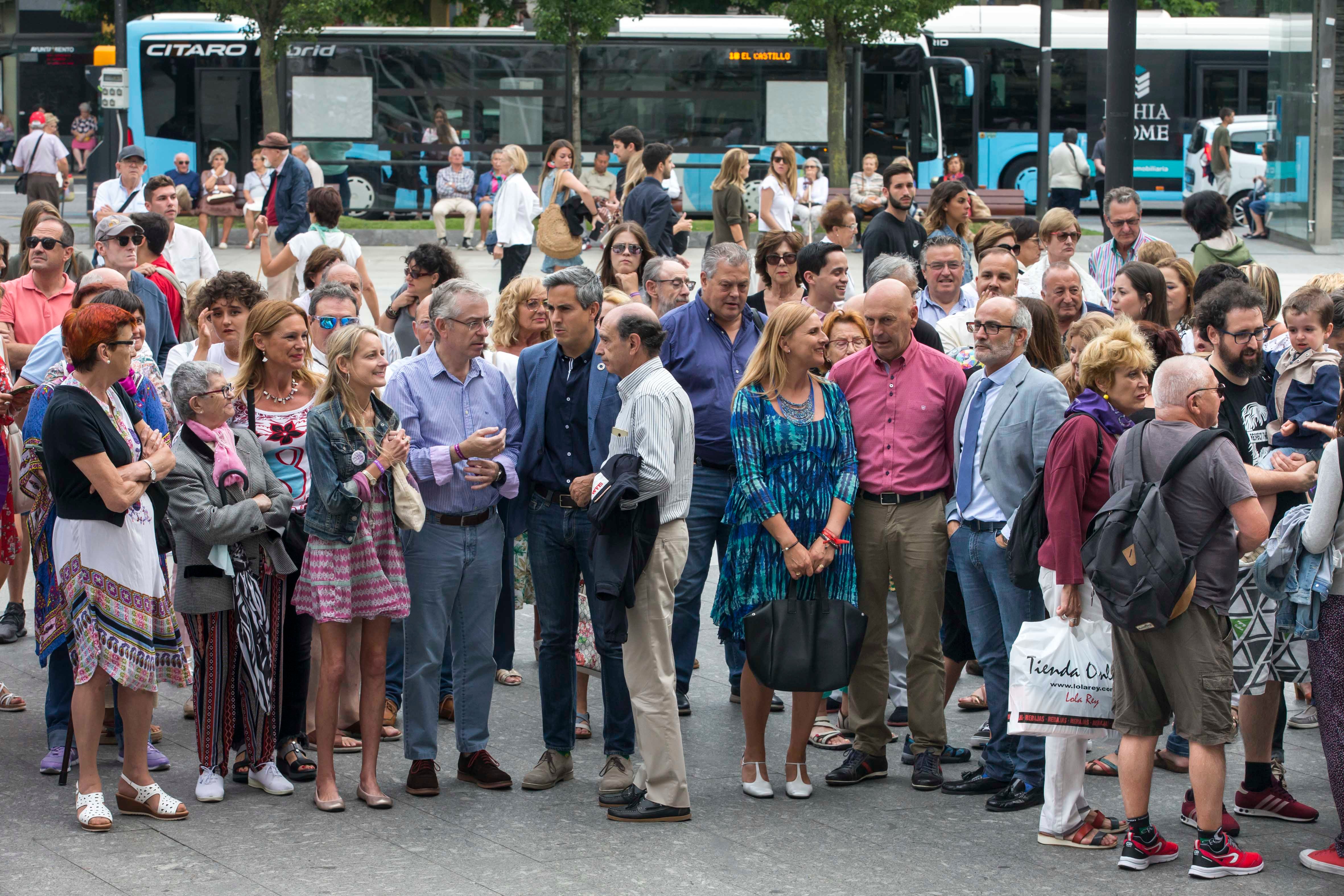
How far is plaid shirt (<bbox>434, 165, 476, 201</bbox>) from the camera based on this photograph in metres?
26.3

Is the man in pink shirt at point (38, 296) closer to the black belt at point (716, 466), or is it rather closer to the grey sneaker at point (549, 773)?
the black belt at point (716, 466)

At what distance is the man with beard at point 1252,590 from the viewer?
5.52 metres

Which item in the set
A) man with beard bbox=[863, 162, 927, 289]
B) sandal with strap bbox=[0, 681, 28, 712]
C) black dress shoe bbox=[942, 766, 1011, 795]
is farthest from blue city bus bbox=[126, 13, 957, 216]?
black dress shoe bbox=[942, 766, 1011, 795]

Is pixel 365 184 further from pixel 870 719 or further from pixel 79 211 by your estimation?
pixel 870 719

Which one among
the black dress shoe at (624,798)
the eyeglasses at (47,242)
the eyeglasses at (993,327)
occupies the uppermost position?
the eyeglasses at (47,242)

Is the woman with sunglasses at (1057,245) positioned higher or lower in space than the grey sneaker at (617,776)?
higher

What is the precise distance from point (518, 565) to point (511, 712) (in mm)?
828

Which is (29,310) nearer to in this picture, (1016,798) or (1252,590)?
(1016,798)

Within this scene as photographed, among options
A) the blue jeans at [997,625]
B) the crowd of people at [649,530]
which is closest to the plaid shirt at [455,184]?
the crowd of people at [649,530]

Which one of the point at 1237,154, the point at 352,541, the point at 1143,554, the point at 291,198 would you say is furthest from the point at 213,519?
the point at 1237,154

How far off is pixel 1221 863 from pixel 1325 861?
1.25ft

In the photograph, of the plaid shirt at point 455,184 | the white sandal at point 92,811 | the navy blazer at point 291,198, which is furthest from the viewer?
the plaid shirt at point 455,184

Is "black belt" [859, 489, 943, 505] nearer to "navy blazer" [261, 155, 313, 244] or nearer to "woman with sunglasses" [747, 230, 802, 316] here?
"woman with sunglasses" [747, 230, 802, 316]

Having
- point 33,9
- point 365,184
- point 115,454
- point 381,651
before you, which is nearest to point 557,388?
point 381,651
